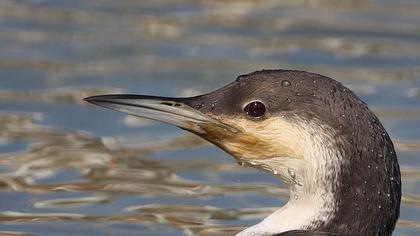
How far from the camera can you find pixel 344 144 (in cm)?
852

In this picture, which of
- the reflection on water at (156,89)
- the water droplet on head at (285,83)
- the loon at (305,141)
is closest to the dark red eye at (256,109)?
the loon at (305,141)

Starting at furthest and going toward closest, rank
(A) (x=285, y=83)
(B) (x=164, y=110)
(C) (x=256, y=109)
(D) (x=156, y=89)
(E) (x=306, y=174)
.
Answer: (D) (x=156, y=89) < (B) (x=164, y=110) < (C) (x=256, y=109) < (A) (x=285, y=83) < (E) (x=306, y=174)

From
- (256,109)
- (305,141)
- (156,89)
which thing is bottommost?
(305,141)

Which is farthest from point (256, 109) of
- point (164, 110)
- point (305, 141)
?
point (164, 110)

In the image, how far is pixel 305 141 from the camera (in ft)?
28.6

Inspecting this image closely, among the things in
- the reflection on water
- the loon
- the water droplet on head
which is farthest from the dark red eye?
the reflection on water

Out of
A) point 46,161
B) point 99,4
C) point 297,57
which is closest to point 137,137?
point 46,161

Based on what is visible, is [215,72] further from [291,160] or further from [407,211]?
[291,160]

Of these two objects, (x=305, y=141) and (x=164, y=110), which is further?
(x=164, y=110)

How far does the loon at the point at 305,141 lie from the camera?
8461mm

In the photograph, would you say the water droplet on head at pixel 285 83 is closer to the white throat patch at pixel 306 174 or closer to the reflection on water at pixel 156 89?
the white throat patch at pixel 306 174

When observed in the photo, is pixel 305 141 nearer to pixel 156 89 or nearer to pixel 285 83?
pixel 285 83

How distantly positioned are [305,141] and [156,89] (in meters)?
4.72

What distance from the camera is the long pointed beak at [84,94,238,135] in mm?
9148
